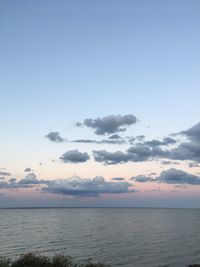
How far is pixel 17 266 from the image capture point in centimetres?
2966

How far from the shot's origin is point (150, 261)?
51031 millimetres

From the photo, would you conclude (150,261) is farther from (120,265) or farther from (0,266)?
(0,266)

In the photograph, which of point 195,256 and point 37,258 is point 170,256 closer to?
point 195,256

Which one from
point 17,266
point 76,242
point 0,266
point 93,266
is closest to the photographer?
point 0,266

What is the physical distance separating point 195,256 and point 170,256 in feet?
15.7

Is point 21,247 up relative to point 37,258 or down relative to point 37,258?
down

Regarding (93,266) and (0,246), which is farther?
(0,246)

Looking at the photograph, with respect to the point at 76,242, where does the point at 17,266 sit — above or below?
above

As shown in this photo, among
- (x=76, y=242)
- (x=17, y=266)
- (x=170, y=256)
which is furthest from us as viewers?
(x=76, y=242)

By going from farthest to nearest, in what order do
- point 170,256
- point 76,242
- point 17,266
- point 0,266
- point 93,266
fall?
point 76,242, point 170,256, point 93,266, point 17,266, point 0,266

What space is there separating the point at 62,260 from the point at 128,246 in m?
39.8

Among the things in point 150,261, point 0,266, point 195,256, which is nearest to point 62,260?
point 0,266

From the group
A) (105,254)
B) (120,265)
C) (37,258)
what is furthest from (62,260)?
(105,254)

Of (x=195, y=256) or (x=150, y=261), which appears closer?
(x=150, y=261)
